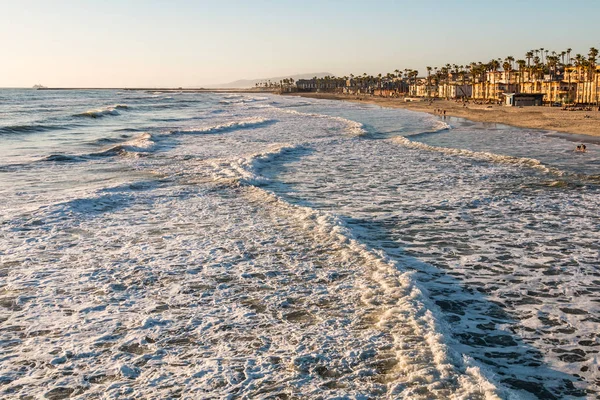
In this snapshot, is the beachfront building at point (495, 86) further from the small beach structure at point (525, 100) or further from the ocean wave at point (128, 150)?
the ocean wave at point (128, 150)

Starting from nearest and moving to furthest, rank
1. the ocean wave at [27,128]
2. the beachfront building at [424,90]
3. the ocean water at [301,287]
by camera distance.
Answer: the ocean water at [301,287] → the ocean wave at [27,128] → the beachfront building at [424,90]

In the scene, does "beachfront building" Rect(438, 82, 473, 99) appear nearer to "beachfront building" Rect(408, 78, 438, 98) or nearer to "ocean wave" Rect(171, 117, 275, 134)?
"beachfront building" Rect(408, 78, 438, 98)

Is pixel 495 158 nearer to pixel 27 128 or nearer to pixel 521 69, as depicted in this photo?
pixel 27 128

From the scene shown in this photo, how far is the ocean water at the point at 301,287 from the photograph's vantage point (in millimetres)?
5902

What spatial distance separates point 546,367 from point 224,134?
34.8 metres

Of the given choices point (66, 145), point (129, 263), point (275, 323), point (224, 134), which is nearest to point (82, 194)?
point (129, 263)

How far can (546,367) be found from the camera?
6133 millimetres

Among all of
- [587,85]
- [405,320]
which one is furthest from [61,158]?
[587,85]

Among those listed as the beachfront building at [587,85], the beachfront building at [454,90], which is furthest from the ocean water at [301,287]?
the beachfront building at [454,90]

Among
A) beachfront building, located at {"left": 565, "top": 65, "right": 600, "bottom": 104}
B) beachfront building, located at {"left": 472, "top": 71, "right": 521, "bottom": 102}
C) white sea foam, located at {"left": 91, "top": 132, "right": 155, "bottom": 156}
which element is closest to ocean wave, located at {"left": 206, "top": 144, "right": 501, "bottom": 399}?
white sea foam, located at {"left": 91, "top": 132, "right": 155, "bottom": 156}

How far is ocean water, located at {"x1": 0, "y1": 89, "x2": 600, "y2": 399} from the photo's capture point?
232 inches

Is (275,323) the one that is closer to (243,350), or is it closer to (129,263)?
(243,350)

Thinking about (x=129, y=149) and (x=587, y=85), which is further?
(x=587, y=85)

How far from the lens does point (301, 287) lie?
8.58m
